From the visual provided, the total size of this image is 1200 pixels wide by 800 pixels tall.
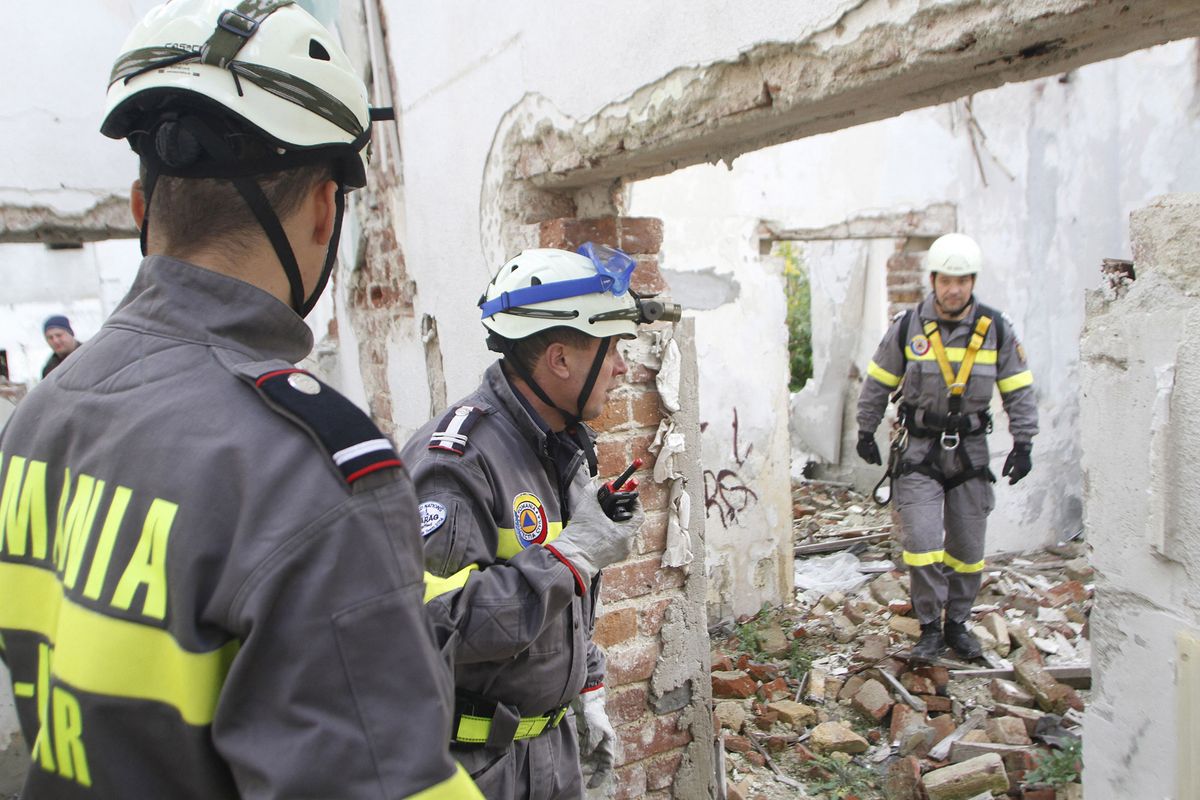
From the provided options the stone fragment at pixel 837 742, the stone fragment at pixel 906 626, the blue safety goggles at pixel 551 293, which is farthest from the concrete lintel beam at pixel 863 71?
the stone fragment at pixel 906 626

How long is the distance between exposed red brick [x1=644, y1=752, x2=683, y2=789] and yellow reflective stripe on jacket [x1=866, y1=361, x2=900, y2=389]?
263cm

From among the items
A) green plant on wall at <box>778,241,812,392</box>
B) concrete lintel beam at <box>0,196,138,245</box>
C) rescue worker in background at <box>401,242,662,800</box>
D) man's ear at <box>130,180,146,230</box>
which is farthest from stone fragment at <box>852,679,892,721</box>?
green plant on wall at <box>778,241,812,392</box>

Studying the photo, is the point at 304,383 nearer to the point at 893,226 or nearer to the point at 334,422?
the point at 334,422

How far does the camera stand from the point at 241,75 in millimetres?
1001

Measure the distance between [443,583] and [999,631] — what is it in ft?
13.3

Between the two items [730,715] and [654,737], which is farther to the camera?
[730,715]

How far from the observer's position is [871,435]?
4945 millimetres

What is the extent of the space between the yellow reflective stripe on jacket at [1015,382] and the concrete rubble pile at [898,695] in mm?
1318

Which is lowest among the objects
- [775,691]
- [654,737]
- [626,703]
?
[775,691]

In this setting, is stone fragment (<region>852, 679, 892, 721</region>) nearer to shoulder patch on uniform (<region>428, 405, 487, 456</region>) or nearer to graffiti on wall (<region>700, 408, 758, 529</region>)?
graffiti on wall (<region>700, 408, 758, 529</region>)

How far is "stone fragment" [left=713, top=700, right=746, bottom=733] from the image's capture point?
13.0ft

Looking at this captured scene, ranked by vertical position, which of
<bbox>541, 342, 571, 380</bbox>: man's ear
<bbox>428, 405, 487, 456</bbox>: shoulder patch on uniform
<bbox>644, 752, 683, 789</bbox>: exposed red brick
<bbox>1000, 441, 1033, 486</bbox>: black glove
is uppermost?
<bbox>541, 342, 571, 380</bbox>: man's ear

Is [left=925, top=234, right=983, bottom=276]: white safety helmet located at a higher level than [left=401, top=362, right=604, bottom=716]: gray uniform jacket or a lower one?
higher

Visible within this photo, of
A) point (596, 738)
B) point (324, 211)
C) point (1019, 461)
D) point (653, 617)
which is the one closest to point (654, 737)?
point (653, 617)
